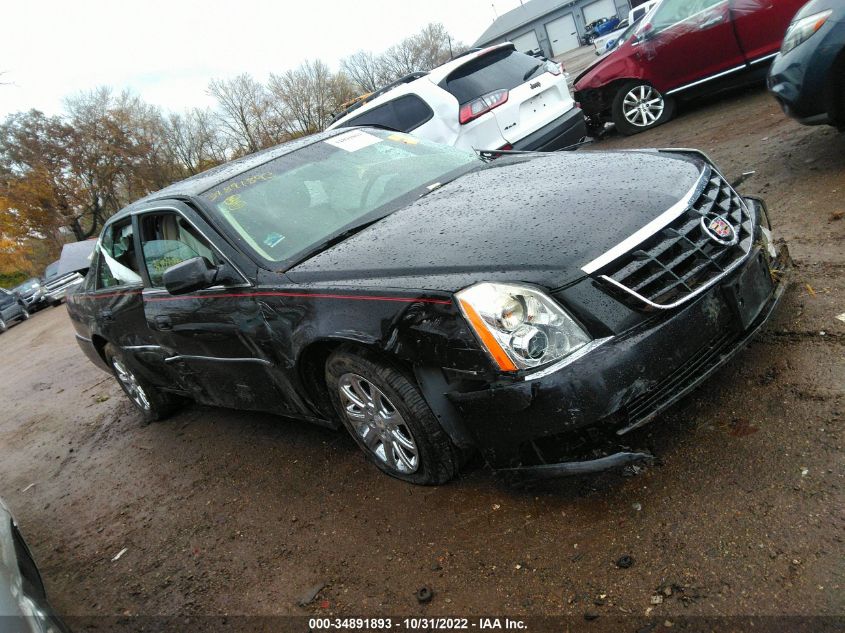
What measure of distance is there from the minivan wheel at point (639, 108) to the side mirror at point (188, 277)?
7.48 m

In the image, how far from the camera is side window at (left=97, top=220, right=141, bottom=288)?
4301 millimetres

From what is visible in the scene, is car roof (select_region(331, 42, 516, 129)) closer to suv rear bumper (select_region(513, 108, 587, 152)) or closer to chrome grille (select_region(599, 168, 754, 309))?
suv rear bumper (select_region(513, 108, 587, 152))

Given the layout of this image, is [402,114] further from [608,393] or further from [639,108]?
[608,393]

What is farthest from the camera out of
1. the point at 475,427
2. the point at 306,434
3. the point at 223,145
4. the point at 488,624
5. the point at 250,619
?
the point at 223,145

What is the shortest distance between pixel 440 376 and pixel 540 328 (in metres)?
0.44

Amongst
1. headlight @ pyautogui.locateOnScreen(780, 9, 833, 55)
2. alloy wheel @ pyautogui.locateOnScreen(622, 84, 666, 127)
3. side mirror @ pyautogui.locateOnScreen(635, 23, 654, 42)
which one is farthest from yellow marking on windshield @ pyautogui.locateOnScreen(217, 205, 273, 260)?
alloy wheel @ pyautogui.locateOnScreen(622, 84, 666, 127)

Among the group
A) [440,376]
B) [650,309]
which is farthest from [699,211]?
[440,376]

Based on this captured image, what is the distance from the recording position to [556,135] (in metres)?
7.26

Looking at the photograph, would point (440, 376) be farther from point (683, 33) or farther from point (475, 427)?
point (683, 33)

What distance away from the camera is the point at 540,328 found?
230cm

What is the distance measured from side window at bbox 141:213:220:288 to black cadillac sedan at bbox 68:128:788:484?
2 cm

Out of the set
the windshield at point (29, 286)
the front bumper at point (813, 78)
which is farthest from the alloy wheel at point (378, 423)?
the windshield at point (29, 286)

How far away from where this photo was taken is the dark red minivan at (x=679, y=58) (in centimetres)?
767

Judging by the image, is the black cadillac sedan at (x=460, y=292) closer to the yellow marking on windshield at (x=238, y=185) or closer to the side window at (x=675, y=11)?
the yellow marking on windshield at (x=238, y=185)
